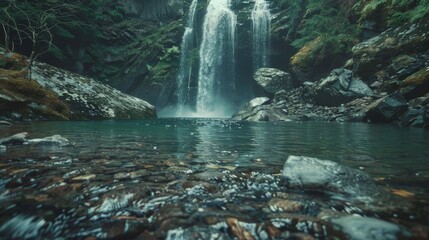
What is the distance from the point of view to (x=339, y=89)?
15.3 metres

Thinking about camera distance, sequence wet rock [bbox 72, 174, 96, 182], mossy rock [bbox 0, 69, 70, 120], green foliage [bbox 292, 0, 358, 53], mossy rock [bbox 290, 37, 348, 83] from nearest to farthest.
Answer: wet rock [bbox 72, 174, 96, 182]
mossy rock [bbox 0, 69, 70, 120]
green foliage [bbox 292, 0, 358, 53]
mossy rock [bbox 290, 37, 348, 83]

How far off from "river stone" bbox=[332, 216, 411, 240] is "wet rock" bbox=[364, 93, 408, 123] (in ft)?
36.2

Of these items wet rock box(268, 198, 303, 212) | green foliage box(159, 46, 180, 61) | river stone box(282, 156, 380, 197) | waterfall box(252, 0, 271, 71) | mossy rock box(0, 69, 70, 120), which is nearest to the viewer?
wet rock box(268, 198, 303, 212)

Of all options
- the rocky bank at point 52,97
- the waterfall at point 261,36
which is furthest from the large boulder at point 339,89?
the rocky bank at point 52,97

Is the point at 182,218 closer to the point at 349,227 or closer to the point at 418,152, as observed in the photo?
the point at 349,227

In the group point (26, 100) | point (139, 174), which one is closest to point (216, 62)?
point (26, 100)

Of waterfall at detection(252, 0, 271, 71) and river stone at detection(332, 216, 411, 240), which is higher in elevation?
waterfall at detection(252, 0, 271, 71)

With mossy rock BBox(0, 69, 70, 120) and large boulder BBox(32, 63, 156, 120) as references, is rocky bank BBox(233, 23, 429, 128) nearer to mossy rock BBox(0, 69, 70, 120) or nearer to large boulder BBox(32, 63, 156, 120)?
large boulder BBox(32, 63, 156, 120)

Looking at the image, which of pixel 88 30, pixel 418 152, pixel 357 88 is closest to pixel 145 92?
pixel 88 30

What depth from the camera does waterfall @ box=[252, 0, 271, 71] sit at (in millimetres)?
25680

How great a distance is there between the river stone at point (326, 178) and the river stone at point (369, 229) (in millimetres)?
684

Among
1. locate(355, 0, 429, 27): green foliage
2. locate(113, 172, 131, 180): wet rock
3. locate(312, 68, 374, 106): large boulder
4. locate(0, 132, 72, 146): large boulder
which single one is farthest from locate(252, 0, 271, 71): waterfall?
locate(113, 172, 131, 180): wet rock

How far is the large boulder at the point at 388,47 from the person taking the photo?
508 inches

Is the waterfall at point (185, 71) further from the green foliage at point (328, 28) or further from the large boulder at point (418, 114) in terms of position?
the large boulder at point (418, 114)
